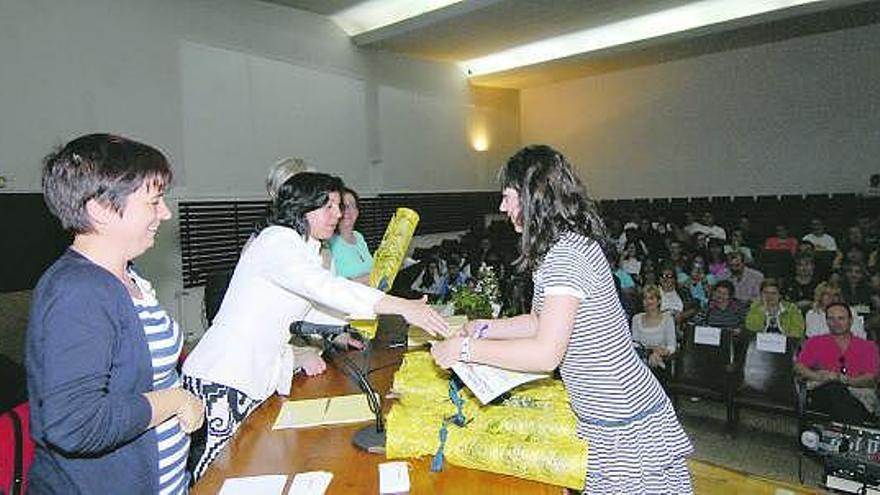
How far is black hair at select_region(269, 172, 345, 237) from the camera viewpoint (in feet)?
6.77

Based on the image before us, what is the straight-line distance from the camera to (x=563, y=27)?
32.0ft

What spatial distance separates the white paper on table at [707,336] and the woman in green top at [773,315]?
78cm

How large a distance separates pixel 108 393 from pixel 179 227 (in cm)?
649

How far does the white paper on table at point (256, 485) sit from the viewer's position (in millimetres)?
1462

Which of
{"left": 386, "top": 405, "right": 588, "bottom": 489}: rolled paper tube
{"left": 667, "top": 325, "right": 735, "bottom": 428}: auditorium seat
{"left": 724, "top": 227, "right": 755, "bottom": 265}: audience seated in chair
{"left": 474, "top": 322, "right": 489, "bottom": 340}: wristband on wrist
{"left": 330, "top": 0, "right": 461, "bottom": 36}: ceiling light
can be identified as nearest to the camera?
{"left": 386, "top": 405, "right": 588, "bottom": 489}: rolled paper tube

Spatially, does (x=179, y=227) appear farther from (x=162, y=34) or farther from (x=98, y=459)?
(x=98, y=459)

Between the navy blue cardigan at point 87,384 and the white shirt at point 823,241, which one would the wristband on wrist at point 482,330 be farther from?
the white shirt at point 823,241

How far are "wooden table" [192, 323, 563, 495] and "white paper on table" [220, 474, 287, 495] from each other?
0.08ft

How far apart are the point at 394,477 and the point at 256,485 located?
0.36 metres

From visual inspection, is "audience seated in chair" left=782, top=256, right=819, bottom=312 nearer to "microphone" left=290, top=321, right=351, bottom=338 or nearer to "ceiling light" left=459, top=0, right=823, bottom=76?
"ceiling light" left=459, top=0, right=823, bottom=76

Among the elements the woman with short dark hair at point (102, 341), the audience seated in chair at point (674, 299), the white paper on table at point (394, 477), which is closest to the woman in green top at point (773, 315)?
the audience seated in chair at point (674, 299)

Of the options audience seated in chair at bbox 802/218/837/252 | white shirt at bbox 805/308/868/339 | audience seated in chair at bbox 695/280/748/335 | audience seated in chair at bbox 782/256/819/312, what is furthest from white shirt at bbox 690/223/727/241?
white shirt at bbox 805/308/868/339

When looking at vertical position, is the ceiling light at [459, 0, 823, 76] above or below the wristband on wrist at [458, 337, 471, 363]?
above

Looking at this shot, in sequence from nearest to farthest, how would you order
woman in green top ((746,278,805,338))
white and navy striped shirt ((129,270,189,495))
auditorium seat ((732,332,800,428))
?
white and navy striped shirt ((129,270,189,495)) < auditorium seat ((732,332,800,428)) < woman in green top ((746,278,805,338))
